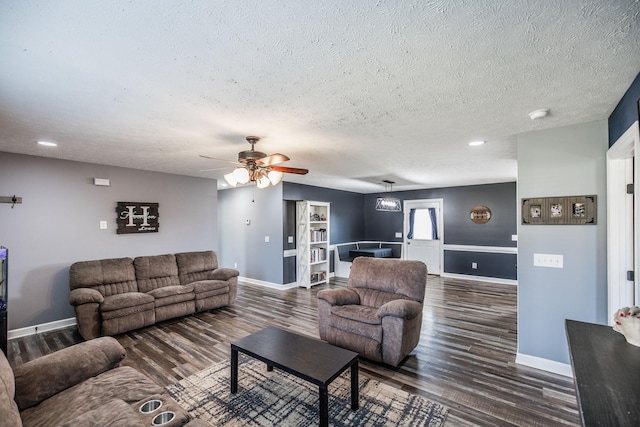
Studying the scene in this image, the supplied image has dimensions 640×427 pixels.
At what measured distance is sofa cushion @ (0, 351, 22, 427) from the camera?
120 centimetres

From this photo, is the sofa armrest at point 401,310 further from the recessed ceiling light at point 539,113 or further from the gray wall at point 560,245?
the recessed ceiling light at point 539,113

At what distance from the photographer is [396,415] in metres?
2.18

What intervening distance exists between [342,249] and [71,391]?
653 cm

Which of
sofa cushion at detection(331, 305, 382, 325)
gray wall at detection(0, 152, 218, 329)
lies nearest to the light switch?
sofa cushion at detection(331, 305, 382, 325)

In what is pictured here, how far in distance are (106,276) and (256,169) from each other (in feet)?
9.44

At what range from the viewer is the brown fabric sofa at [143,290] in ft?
11.9

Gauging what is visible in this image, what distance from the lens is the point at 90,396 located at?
1.67 metres

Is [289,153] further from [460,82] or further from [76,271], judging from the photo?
[76,271]

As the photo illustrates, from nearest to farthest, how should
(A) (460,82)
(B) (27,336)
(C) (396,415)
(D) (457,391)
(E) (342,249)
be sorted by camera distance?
(A) (460,82) < (C) (396,415) < (D) (457,391) < (B) (27,336) < (E) (342,249)

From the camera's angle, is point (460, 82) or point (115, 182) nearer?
point (460, 82)

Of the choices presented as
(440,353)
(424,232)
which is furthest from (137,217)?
(424,232)

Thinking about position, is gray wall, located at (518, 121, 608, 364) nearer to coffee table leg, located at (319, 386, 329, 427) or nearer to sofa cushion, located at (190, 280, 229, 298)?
coffee table leg, located at (319, 386, 329, 427)

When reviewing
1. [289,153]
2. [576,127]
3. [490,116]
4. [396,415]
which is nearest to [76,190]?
[289,153]

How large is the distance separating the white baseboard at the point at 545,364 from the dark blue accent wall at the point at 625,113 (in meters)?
2.08
